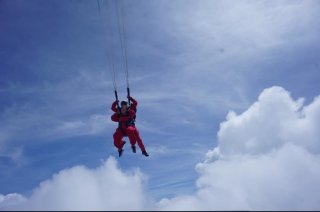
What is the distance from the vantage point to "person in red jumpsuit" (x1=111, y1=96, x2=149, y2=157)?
17.4 metres

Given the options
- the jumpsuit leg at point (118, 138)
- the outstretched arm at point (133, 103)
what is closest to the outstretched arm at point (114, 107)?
the outstretched arm at point (133, 103)

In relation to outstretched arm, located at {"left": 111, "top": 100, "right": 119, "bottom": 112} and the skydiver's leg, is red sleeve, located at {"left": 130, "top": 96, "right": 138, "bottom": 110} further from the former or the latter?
the skydiver's leg

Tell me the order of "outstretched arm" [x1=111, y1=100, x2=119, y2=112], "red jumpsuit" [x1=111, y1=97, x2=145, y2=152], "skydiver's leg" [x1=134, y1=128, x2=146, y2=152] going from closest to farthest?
1. "outstretched arm" [x1=111, y1=100, x2=119, y2=112]
2. "red jumpsuit" [x1=111, y1=97, x2=145, y2=152]
3. "skydiver's leg" [x1=134, y1=128, x2=146, y2=152]

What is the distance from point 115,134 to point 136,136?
3.95ft

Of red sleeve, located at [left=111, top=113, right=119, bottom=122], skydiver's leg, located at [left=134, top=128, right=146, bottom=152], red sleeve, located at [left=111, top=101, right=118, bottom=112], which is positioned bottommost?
skydiver's leg, located at [left=134, top=128, right=146, bottom=152]

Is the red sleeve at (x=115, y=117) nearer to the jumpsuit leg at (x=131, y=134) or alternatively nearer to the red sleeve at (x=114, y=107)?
the red sleeve at (x=114, y=107)

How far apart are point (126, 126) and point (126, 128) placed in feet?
A: 0.41

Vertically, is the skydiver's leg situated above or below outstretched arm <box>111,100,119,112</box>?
below

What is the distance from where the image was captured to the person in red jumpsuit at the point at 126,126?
1742cm

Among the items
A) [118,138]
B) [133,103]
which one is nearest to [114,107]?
[133,103]

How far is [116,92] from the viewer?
16.3m

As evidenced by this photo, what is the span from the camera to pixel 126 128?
17.4m

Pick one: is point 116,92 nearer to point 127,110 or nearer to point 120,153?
point 127,110

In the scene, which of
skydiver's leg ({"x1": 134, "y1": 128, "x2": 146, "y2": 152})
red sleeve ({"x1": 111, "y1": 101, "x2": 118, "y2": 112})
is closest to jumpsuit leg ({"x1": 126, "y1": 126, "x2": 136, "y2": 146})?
skydiver's leg ({"x1": 134, "y1": 128, "x2": 146, "y2": 152})
